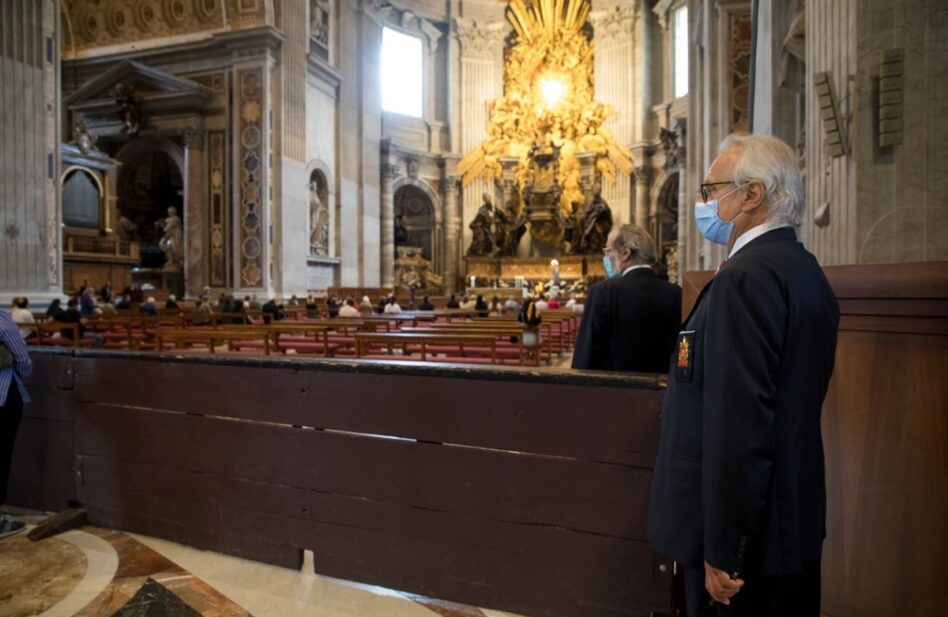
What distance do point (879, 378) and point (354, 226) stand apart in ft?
73.8

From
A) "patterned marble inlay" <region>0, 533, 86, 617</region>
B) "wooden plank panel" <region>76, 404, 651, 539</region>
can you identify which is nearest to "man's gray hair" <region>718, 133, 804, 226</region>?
"wooden plank panel" <region>76, 404, 651, 539</region>

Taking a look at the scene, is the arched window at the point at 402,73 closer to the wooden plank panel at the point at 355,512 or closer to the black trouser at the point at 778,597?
the wooden plank panel at the point at 355,512

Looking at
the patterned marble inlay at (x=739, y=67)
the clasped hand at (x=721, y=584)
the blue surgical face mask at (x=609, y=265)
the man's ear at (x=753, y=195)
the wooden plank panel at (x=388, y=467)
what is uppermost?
the patterned marble inlay at (x=739, y=67)

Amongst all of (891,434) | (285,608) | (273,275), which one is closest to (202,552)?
(285,608)

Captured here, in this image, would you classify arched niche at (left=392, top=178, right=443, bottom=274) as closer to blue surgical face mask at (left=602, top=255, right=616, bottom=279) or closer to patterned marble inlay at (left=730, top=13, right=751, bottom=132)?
patterned marble inlay at (left=730, top=13, right=751, bottom=132)

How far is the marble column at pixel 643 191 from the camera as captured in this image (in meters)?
26.2

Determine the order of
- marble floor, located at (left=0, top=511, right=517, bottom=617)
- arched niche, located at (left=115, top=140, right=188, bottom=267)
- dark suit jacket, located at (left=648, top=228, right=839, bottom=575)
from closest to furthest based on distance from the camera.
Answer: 1. dark suit jacket, located at (left=648, top=228, right=839, bottom=575)
2. marble floor, located at (left=0, top=511, right=517, bottom=617)
3. arched niche, located at (left=115, top=140, right=188, bottom=267)

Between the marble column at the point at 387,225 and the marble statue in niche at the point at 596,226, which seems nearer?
the marble column at the point at 387,225

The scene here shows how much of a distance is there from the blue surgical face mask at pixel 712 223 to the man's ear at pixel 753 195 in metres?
0.08

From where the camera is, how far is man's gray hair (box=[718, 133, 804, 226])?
148 centimetres

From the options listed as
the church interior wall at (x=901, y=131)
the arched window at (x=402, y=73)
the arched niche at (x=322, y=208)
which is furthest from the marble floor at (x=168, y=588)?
the arched window at (x=402, y=73)

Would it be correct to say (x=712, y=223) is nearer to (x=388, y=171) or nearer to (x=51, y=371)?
(x=51, y=371)

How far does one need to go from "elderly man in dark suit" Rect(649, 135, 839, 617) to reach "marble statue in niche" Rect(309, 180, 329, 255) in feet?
66.0

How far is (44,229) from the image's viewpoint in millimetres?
11352
